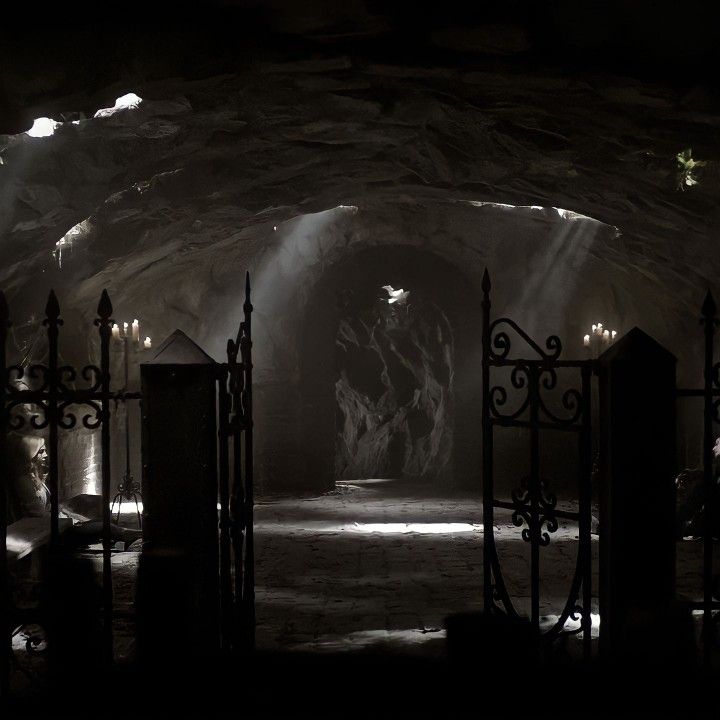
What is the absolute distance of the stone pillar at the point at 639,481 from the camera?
14.7 ft

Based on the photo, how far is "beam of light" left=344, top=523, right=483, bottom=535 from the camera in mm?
12336

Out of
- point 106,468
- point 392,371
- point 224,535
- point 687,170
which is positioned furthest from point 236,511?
point 392,371

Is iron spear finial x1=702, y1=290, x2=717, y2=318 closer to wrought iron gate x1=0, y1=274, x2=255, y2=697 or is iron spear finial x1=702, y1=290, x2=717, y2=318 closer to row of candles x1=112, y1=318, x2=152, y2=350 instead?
wrought iron gate x1=0, y1=274, x2=255, y2=697

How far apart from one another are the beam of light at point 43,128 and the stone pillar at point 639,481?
6027mm

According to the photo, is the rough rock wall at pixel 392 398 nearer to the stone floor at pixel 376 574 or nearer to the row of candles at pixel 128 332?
the stone floor at pixel 376 574

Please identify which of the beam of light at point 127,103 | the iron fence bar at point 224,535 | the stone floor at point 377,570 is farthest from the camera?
the beam of light at point 127,103

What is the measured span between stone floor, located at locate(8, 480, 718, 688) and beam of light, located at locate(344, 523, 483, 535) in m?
0.01

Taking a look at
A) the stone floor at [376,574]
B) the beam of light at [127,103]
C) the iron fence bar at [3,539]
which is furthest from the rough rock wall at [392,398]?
the iron fence bar at [3,539]

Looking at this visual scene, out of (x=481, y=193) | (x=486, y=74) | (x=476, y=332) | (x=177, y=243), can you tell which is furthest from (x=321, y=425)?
(x=486, y=74)

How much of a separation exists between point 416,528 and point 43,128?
734cm

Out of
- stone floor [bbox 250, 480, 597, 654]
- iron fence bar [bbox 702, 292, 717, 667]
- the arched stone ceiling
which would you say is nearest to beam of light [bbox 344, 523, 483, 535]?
stone floor [bbox 250, 480, 597, 654]

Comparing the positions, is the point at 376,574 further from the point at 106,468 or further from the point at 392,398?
the point at 392,398

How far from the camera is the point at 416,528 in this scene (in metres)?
12.6

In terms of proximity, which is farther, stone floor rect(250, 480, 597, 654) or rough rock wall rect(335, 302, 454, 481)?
rough rock wall rect(335, 302, 454, 481)
